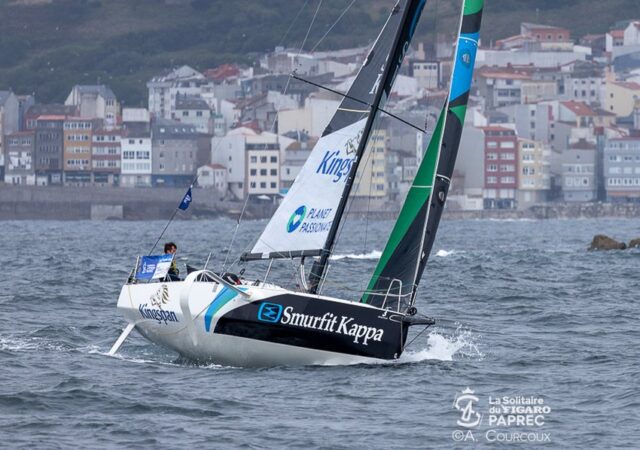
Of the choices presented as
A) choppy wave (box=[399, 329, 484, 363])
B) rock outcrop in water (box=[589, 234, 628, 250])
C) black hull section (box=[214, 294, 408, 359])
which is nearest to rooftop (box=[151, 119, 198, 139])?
rock outcrop in water (box=[589, 234, 628, 250])

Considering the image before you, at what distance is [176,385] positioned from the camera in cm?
1738

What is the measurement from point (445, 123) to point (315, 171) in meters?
1.56

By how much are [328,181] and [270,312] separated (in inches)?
68.4

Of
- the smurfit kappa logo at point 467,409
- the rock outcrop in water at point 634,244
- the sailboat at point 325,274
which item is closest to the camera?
the smurfit kappa logo at point 467,409

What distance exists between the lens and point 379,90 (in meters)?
19.0

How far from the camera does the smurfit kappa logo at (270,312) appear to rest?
711 inches

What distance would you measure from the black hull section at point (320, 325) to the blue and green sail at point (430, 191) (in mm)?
744

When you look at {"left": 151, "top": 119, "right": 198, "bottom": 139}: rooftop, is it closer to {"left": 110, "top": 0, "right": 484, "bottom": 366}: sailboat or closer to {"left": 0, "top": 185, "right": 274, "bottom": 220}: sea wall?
{"left": 0, "top": 185, "right": 274, "bottom": 220}: sea wall

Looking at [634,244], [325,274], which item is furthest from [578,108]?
[325,274]

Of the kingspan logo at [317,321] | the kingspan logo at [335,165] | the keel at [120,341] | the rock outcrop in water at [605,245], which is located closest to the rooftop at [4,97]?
the rock outcrop in water at [605,245]

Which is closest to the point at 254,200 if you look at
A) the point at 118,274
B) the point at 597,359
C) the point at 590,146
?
the point at 590,146

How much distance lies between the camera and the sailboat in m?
18.1

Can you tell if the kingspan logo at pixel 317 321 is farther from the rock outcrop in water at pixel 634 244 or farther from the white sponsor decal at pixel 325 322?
the rock outcrop in water at pixel 634 244

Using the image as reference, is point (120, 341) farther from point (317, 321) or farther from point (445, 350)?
point (445, 350)
